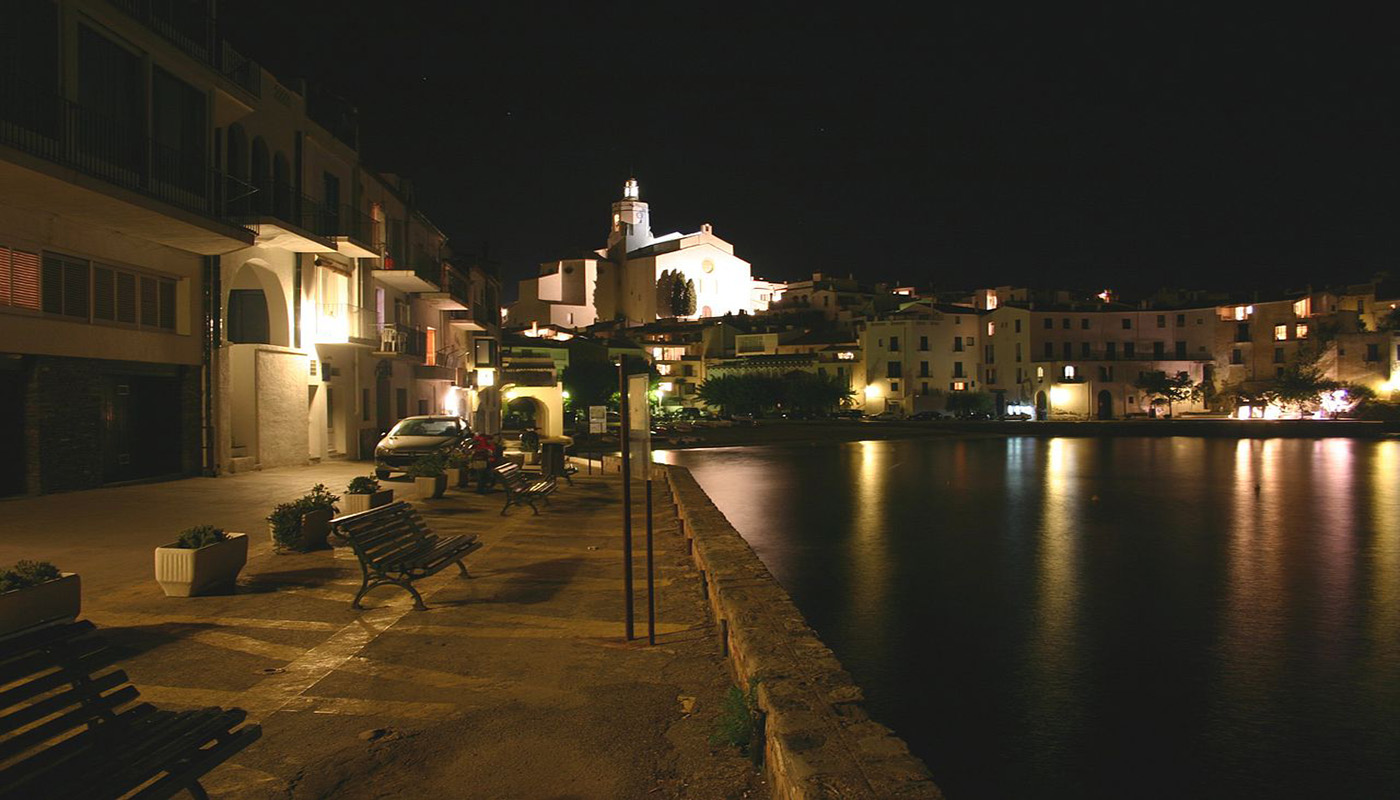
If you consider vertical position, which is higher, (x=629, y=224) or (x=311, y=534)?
(x=629, y=224)

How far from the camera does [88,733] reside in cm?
348

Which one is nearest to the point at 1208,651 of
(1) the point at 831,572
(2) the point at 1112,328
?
(1) the point at 831,572

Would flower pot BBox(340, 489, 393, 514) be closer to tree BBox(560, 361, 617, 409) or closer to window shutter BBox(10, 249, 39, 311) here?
window shutter BBox(10, 249, 39, 311)

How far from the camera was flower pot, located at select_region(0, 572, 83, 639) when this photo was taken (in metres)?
6.13

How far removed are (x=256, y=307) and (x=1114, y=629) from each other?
18.2m

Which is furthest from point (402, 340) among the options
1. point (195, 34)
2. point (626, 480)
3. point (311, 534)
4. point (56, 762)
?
point (56, 762)

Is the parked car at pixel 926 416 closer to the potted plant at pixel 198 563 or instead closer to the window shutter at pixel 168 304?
the window shutter at pixel 168 304

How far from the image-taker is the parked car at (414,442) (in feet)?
69.1

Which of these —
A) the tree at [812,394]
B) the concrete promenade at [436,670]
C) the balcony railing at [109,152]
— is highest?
the balcony railing at [109,152]

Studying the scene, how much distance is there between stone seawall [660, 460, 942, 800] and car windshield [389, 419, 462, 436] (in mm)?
15982

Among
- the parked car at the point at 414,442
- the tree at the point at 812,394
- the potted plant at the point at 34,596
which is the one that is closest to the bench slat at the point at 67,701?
the potted plant at the point at 34,596

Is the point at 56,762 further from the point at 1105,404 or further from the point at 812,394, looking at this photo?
the point at 1105,404

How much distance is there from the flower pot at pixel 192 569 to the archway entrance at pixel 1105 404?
89.6 meters

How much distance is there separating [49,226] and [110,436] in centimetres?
433
